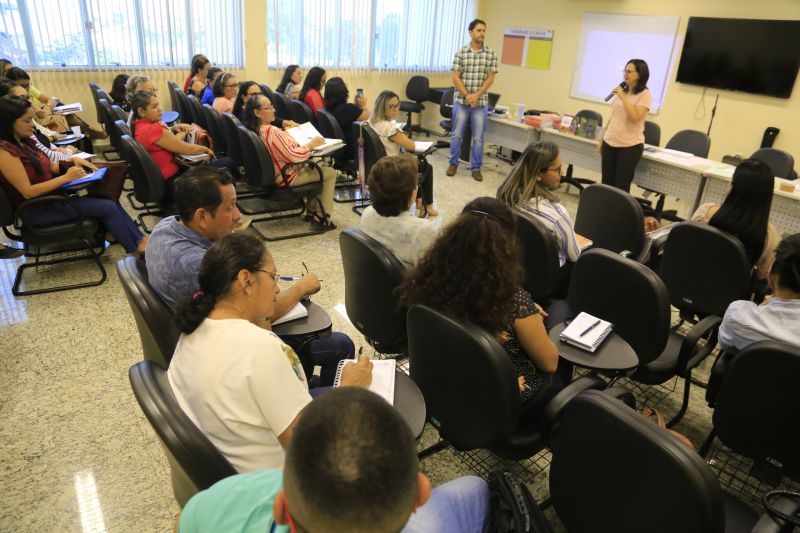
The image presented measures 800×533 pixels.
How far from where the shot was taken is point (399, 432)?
0.70m

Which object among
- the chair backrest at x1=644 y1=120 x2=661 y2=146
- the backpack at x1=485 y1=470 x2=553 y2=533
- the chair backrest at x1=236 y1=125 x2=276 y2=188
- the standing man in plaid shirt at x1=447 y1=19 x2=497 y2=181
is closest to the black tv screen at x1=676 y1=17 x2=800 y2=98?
the chair backrest at x1=644 y1=120 x2=661 y2=146

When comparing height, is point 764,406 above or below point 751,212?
below

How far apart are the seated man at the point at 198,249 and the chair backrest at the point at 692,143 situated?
4.41 m

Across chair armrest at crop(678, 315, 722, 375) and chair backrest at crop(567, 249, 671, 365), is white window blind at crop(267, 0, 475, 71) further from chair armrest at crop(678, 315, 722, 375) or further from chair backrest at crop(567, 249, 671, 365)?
chair armrest at crop(678, 315, 722, 375)

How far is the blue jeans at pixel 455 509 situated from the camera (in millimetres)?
983

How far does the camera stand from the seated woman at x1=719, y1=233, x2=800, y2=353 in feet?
5.72

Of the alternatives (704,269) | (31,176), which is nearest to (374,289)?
(704,269)

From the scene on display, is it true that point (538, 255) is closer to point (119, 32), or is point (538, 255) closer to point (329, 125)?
point (329, 125)

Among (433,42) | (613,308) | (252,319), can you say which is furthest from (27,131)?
(433,42)

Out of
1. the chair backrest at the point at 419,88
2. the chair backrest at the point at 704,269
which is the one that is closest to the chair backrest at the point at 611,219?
the chair backrest at the point at 704,269

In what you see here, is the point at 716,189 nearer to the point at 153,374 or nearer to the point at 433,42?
the point at 153,374

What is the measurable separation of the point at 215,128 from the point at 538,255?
3.51m

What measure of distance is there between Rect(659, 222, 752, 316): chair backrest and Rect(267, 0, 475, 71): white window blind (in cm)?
627

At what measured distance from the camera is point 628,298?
2.06 m
